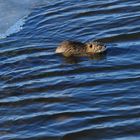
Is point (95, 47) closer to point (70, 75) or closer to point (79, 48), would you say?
point (79, 48)

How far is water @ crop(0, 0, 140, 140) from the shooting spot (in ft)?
26.0

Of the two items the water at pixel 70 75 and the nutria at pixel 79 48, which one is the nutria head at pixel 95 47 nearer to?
the nutria at pixel 79 48

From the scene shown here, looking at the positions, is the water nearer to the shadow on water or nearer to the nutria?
the shadow on water

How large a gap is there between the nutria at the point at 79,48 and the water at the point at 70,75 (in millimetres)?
133

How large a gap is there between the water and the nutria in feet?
0.44

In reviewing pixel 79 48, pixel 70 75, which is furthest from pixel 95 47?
pixel 70 75

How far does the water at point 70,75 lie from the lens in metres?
7.91

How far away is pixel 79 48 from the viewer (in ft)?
33.4

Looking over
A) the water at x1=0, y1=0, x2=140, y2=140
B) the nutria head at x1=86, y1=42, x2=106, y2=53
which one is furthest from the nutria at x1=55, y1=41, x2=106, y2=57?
the water at x1=0, y1=0, x2=140, y2=140

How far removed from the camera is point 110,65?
9.60m

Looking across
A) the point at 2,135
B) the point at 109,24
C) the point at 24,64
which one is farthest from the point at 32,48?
the point at 2,135

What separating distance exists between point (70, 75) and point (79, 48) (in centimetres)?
83

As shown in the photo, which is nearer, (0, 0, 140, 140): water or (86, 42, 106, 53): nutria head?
(0, 0, 140, 140): water

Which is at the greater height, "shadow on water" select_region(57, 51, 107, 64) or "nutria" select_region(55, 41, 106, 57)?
"nutria" select_region(55, 41, 106, 57)
